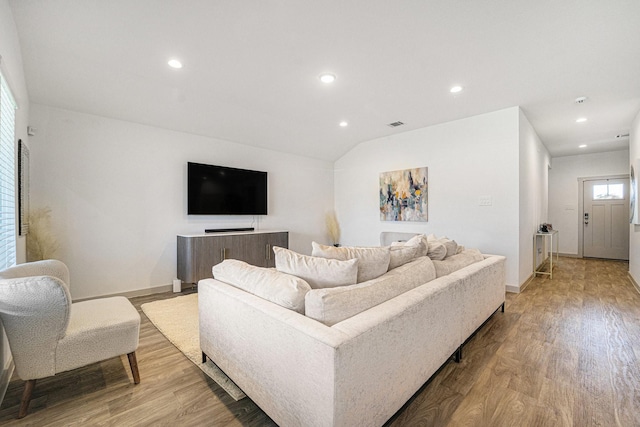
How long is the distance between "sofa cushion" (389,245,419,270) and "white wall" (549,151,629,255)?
7069 mm

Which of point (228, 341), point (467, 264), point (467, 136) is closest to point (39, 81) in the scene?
point (228, 341)

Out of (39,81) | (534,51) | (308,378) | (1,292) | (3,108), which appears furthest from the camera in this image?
(39,81)

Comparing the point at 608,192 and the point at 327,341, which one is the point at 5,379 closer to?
the point at 327,341

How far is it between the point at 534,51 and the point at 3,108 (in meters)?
4.30

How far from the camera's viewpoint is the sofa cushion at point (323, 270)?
161 centimetres

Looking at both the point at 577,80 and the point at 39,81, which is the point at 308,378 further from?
the point at 577,80

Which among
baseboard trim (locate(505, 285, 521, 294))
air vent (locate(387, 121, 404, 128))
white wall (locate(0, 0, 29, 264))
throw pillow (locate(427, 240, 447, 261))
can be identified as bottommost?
baseboard trim (locate(505, 285, 521, 294))

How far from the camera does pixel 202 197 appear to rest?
14.3 feet

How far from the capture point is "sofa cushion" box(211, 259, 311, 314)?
144 cm

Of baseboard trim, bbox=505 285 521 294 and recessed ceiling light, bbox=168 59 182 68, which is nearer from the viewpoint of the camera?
recessed ceiling light, bbox=168 59 182 68

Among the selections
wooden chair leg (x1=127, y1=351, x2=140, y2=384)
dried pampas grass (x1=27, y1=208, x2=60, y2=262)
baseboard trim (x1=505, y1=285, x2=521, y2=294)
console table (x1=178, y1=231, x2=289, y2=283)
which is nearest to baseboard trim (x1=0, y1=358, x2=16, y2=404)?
wooden chair leg (x1=127, y1=351, x2=140, y2=384)

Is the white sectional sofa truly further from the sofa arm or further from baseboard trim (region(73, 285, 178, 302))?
baseboard trim (region(73, 285, 178, 302))

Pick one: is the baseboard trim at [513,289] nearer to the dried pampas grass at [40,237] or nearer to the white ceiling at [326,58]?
the white ceiling at [326,58]

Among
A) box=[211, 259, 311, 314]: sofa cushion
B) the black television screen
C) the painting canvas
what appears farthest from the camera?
the painting canvas
